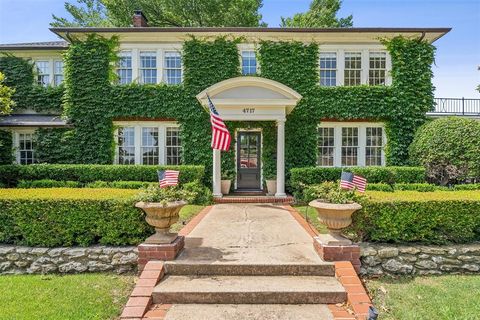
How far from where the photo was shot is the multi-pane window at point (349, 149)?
1395 cm

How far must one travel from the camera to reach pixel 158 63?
13719 millimetres

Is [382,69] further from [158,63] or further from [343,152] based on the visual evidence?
[158,63]

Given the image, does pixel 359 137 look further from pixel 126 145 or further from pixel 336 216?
pixel 126 145

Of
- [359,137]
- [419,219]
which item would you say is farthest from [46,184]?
[359,137]

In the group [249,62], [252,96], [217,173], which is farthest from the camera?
[249,62]

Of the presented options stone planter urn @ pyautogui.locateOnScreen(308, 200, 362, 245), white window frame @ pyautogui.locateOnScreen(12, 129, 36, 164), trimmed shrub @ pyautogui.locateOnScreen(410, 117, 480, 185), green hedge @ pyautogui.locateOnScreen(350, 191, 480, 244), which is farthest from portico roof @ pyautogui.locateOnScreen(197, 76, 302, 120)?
white window frame @ pyautogui.locateOnScreen(12, 129, 36, 164)

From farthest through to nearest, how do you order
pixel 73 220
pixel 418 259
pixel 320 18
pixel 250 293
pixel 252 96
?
pixel 320 18
pixel 252 96
pixel 73 220
pixel 418 259
pixel 250 293

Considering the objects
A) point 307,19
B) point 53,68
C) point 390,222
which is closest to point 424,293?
point 390,222

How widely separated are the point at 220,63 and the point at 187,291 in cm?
1101

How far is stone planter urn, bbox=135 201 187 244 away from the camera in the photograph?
16.9ft

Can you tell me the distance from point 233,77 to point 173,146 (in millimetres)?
4153

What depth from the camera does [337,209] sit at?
16.6 feet

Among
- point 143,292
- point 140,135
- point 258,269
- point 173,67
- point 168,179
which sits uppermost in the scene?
point 173,67

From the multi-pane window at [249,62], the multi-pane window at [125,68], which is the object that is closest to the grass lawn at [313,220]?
the multi-pane window at [249,62]
